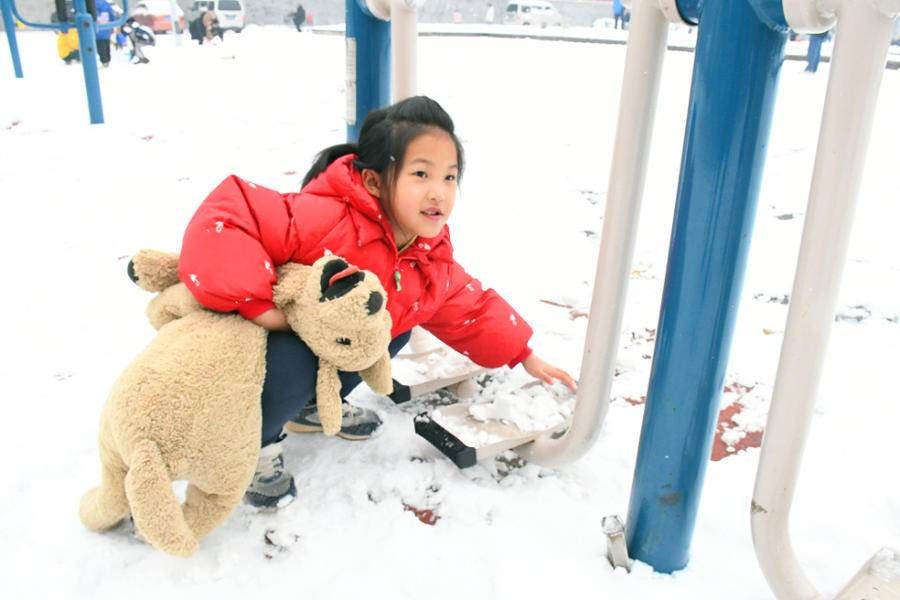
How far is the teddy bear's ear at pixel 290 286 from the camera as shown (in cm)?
120

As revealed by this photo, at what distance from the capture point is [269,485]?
131cm

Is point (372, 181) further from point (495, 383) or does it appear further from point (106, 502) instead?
point (106, 502)

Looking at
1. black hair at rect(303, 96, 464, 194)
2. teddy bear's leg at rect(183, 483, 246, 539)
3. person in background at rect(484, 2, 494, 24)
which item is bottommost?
teddy bear's leg at rect(183, 483, 246, 539)

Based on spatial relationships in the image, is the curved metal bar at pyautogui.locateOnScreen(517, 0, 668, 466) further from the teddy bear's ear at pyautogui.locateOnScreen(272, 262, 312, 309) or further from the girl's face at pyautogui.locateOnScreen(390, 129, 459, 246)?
the teddy bear's ear at pyautogui.locateOnScreen(272, 262, 312, 309)

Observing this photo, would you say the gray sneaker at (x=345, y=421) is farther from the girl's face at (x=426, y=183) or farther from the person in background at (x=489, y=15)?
the person in background at (x=489, y=15)

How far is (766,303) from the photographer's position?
2.15 metres

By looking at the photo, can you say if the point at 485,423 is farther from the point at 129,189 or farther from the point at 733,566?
the point at 129,189

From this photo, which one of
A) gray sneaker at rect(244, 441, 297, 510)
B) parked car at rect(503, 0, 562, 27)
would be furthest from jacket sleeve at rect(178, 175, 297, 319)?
parked car at rect(503, 0, 562, 27)

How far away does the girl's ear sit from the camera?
1358 mm

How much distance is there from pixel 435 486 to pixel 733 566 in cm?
54

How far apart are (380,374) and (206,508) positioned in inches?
14.3

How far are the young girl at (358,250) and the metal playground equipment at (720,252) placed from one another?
36cm

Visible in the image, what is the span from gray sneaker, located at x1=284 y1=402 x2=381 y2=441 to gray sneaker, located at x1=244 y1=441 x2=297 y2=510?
213mm

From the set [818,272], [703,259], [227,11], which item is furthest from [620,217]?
[227,11]
